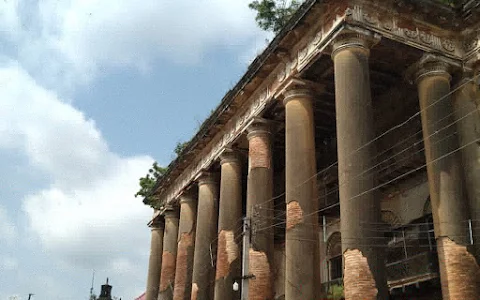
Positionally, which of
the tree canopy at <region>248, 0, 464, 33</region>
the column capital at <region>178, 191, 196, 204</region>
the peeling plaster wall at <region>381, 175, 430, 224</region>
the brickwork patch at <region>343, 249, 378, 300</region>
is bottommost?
the brickwork patch at <region>343, 249, 378, 300</region>

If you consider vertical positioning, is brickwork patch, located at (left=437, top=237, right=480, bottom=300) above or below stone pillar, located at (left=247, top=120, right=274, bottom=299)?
below

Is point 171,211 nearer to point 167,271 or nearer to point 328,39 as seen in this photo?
point 167,271

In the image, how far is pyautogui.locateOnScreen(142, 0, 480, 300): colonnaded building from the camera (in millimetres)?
13930

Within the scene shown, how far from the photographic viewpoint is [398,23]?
16.4 m

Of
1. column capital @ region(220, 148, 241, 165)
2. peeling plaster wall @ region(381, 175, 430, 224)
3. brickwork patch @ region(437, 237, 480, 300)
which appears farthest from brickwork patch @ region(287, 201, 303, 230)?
column capital @ region(220, 148, 241, 165)

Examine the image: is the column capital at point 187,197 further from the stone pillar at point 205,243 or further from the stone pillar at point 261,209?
the stone pillar at point 261,209

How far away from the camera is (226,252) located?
832 inches

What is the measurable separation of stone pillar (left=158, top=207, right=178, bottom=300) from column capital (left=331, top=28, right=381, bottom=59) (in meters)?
17.8

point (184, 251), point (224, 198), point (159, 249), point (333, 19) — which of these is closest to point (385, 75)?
point (333, 19)

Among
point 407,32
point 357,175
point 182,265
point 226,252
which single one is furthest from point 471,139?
point 182,265

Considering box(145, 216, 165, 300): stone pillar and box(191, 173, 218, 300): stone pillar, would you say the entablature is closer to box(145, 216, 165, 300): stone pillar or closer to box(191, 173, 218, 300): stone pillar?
box(191, 173, 218, 300): stone pillar

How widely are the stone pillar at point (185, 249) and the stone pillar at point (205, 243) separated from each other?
2.64 metres

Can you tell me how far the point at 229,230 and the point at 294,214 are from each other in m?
5.90

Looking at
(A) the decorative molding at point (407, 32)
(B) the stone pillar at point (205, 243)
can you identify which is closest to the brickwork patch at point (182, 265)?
(B) the stone pillar at point (205, 243)
